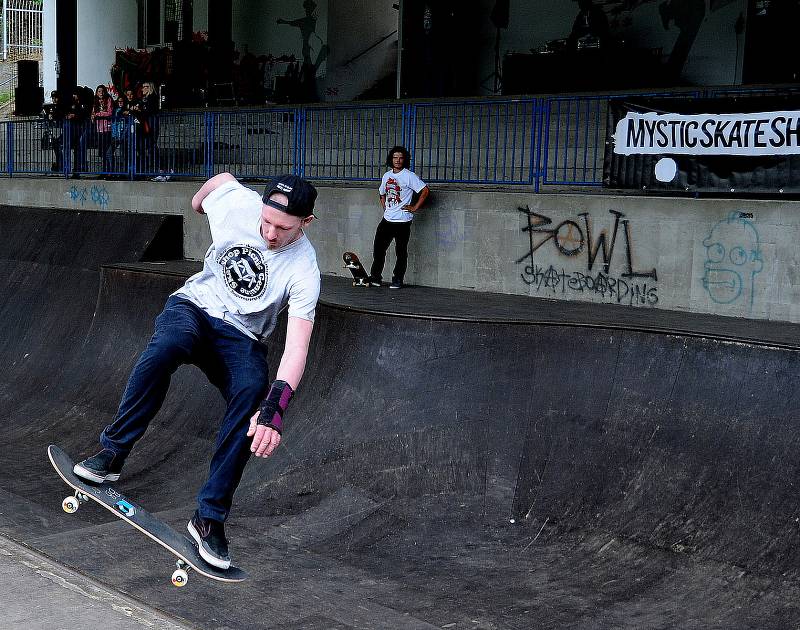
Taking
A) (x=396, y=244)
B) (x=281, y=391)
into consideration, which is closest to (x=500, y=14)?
(x=396, y=244)

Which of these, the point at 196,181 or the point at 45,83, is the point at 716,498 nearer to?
the point at 196,181

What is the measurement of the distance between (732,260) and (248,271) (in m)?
6.14

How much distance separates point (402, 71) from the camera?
69.1ft

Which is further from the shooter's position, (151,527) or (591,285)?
(591,285)

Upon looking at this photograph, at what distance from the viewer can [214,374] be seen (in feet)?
16.4

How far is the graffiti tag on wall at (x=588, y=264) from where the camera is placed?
10148mm

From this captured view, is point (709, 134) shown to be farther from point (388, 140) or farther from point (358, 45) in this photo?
point (358, 45)

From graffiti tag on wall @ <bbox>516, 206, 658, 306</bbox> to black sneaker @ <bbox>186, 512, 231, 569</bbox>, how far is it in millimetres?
6457

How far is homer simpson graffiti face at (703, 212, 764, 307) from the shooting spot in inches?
368

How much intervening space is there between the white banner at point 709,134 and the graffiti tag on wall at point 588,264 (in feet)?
2.69

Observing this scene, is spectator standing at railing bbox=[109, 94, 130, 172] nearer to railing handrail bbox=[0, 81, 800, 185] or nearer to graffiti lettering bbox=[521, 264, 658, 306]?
railing handrail bbox=[0, 81, 800, 185]

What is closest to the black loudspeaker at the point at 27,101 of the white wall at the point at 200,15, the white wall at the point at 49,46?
the white wall at the point at 49,46

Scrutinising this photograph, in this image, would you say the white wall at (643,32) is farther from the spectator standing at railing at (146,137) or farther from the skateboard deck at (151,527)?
the skateboard deck at (151,527)

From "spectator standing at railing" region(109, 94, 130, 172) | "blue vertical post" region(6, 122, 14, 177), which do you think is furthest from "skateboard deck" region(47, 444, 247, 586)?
"blue vertical post" region(6, 122, 14, 177)
